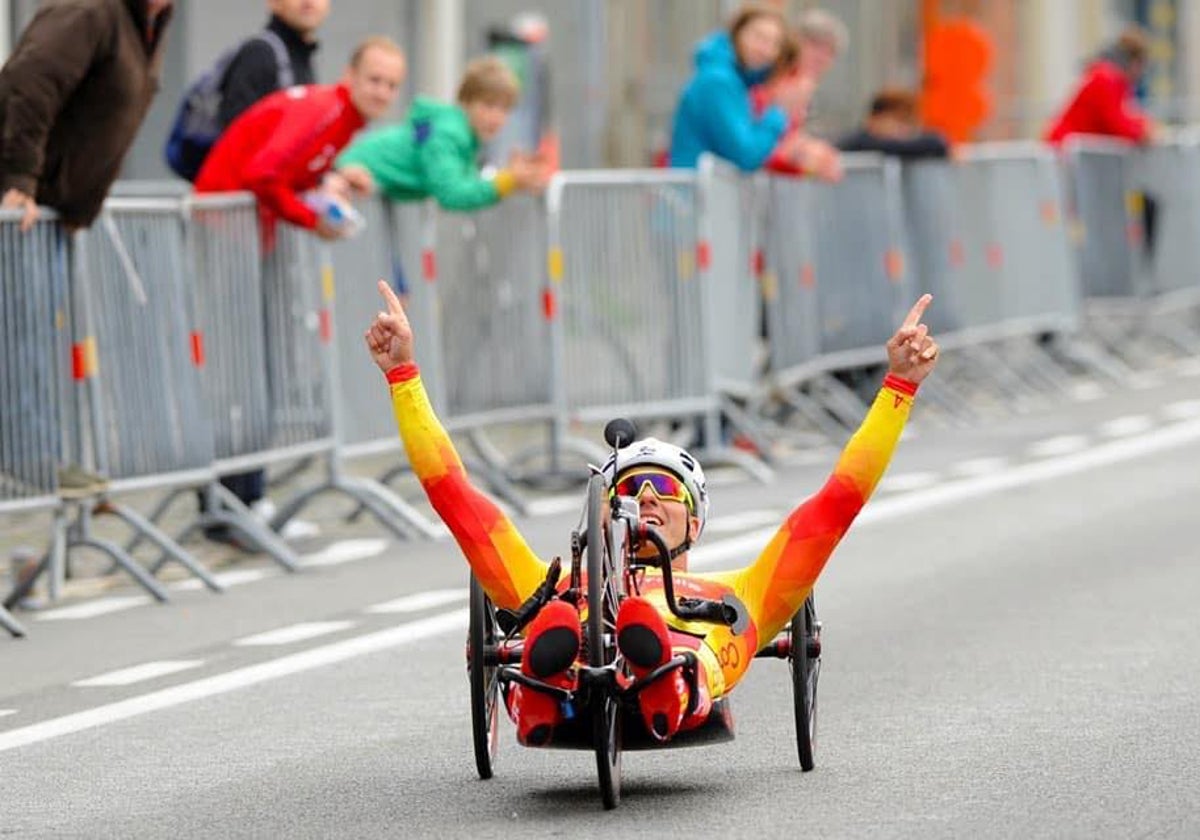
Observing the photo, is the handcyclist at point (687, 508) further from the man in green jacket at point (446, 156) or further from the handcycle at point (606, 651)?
the man in green jacket at point (446, 156)

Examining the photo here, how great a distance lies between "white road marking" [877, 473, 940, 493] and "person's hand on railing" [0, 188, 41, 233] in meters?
5.31

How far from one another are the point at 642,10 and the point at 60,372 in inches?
775

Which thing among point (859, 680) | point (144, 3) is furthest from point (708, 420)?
point (859, 680)

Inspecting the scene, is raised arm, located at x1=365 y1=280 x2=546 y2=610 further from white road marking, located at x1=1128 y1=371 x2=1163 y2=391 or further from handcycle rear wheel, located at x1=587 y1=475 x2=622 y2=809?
white road marking, located at x1=1128 y1=371 x2=1163 y2=391

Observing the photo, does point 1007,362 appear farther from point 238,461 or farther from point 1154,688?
point 1154,688

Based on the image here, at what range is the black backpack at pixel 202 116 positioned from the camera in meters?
15.2

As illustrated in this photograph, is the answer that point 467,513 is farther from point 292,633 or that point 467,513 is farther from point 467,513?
point 292,633

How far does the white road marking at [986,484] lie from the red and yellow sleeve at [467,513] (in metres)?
4.99

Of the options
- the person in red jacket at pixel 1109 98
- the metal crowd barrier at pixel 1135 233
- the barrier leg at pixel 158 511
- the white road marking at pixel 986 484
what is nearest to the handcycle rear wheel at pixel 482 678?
the white road marking at pixel 986 484

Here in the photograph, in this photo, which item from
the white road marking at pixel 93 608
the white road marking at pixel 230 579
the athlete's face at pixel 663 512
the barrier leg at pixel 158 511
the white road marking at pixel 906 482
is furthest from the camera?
the white road marking at pixel 906 482

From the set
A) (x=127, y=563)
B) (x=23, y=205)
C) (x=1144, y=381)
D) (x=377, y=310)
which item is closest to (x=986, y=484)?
(x=377, y=310)

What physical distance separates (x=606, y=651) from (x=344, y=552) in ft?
21.9

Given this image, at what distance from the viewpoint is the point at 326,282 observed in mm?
15094

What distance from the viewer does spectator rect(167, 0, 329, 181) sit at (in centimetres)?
1518
